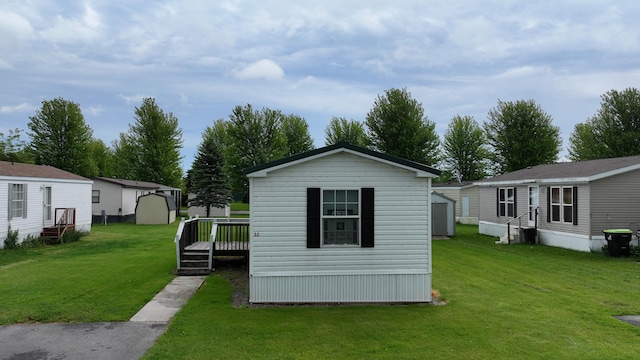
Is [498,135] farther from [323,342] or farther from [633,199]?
[323,342]

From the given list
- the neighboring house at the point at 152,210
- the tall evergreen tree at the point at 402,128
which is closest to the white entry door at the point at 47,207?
the neighboring house at the point at 152,210

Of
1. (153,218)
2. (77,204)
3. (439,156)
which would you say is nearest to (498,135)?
(439,156)

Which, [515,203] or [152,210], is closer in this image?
[515,203]

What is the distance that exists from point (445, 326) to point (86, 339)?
18.5 ft

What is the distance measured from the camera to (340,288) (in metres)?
8.88

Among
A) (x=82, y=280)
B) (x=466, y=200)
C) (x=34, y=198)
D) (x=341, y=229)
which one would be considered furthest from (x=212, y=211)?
(x=341, y=229)

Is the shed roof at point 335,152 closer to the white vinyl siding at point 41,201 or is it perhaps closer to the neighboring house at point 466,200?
the white vinyl siding at point 41,201

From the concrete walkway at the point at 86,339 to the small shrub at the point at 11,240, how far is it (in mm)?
11403

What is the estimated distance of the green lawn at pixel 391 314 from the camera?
20.7 ft

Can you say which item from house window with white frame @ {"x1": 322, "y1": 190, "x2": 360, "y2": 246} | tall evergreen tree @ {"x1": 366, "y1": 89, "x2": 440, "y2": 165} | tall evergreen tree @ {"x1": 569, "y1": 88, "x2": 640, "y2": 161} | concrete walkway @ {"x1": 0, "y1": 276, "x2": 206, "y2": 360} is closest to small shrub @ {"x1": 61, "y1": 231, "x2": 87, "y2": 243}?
concrete walkway @ {"x1": 0, "y1": 276, "x2": 206, "y2": 360}

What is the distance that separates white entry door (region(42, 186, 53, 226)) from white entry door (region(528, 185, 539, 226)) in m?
21.4

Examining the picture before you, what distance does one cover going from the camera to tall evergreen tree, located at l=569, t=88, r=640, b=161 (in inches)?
1473

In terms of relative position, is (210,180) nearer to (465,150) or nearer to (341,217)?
(341,217)

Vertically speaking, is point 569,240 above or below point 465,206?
below
